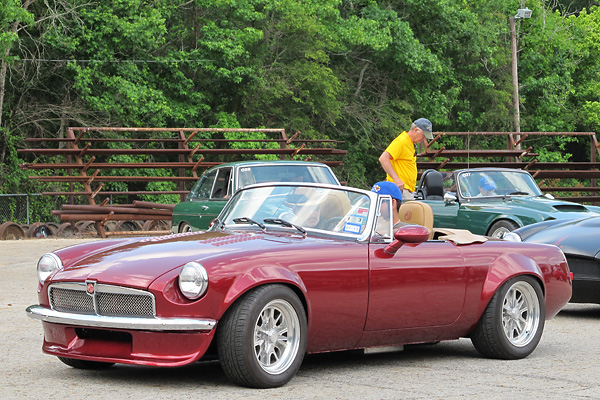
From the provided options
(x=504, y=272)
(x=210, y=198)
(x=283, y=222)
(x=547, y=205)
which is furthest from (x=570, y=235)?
(x=210, y=198)

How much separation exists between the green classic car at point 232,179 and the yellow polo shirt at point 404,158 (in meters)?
→ 3.51

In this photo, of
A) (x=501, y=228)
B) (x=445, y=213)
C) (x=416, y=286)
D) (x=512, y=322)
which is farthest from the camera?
(x=445, y=213)

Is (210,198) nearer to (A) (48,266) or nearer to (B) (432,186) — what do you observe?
(B) (432,186)

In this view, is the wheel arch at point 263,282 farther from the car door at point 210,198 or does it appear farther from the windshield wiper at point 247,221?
the car door at point 210,198

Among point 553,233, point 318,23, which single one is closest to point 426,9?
point 318,23

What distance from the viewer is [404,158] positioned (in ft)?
38.8

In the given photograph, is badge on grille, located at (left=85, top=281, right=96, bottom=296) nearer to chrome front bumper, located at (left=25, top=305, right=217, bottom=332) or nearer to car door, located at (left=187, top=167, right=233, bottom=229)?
chrome front bumper, located at (left=25, top=305, right=217, bottom=332)

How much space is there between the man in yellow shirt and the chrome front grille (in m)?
5.94

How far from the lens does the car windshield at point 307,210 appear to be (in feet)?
22.7

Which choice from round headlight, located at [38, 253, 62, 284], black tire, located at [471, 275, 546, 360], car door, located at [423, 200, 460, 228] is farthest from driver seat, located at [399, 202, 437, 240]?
car door, located at [423, 200, 460, 228]

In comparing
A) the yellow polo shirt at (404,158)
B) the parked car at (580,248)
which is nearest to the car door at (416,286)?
the parked car at (580,248)

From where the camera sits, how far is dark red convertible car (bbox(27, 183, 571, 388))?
5.80 meters

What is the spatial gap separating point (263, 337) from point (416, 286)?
4.54ft

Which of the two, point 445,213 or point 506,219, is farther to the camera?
point 445,213
